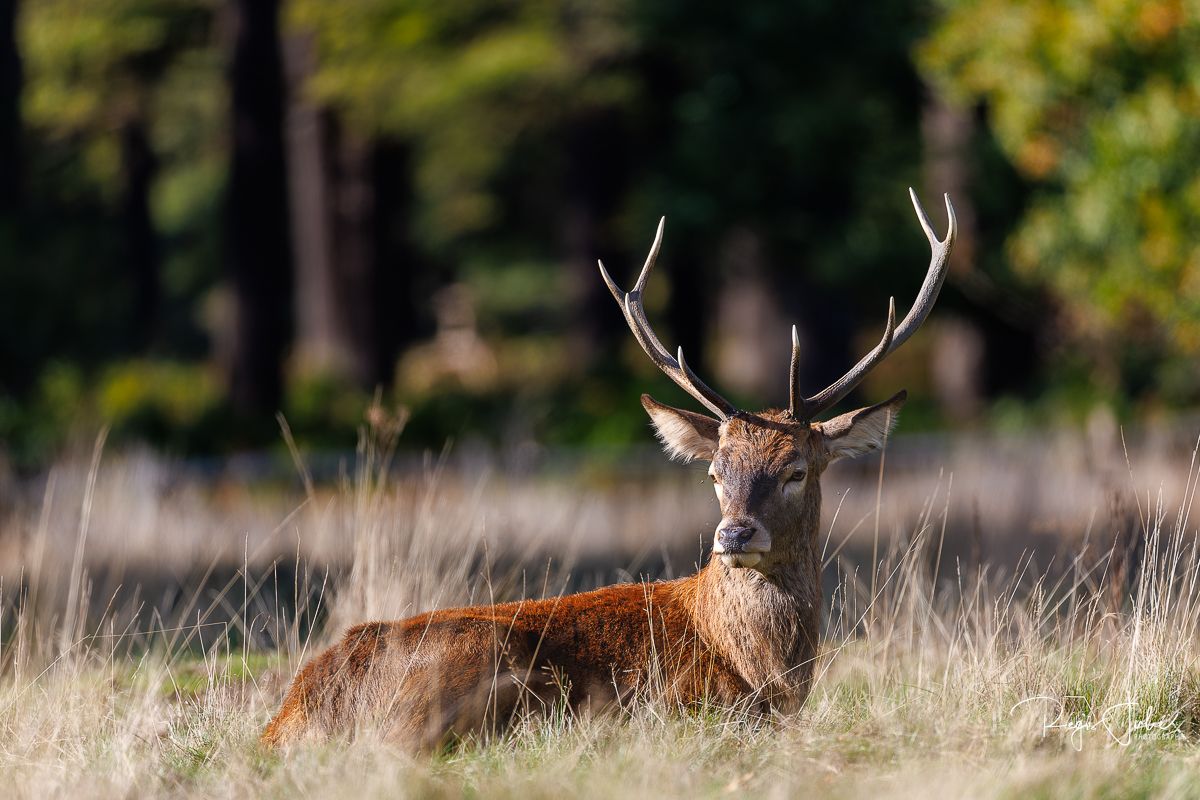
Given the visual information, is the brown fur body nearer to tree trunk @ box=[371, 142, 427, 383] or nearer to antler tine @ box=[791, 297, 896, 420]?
antler tine @ box=[791, 297, 896, 420]

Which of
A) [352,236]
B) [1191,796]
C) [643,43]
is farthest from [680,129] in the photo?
[1191,796]

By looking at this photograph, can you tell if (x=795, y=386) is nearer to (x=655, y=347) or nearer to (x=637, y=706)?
(x=655, y=347)

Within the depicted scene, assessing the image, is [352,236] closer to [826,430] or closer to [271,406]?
[271,406]

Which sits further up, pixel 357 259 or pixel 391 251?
pixel 357 259

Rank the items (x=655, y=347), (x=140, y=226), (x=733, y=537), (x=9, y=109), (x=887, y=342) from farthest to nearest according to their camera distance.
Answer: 1. (x=140, y=226)
2. (x=9, y=109)
3. (x=655, y=347)
4. (x=887, y=342)
5. (x=733, y=537)

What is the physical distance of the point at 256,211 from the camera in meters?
16.9

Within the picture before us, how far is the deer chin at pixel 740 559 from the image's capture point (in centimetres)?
557

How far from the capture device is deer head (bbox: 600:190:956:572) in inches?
226

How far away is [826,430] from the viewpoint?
615 centimetres

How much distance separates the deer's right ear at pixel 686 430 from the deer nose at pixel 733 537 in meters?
0.58

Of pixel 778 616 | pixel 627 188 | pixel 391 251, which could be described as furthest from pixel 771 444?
pixel 391 251

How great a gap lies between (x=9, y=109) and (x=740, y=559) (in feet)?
33.1

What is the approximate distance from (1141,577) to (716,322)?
38.6 meters

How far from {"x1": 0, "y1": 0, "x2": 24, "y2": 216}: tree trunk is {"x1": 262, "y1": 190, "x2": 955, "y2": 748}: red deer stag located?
895 cm
